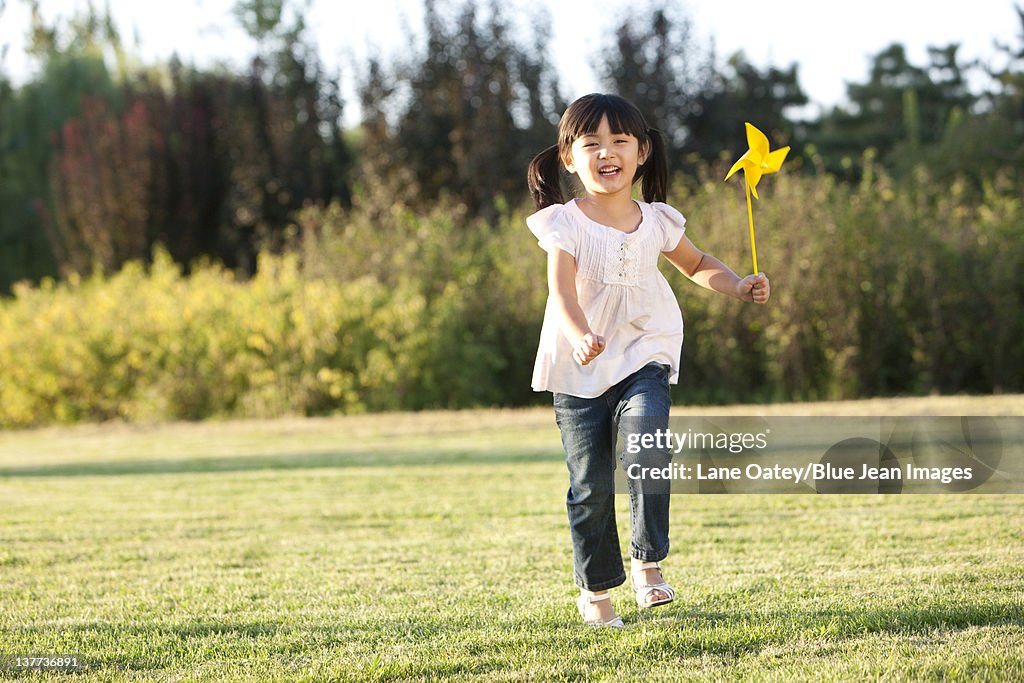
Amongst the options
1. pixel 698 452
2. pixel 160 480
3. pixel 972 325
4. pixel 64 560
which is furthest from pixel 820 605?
pixel 972 325

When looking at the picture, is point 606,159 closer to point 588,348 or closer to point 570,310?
point 570,310

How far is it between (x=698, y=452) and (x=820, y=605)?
596 millimetres

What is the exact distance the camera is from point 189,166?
2084 centimetres

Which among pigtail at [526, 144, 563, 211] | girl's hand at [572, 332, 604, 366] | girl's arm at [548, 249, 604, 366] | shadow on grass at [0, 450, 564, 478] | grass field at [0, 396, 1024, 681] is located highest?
pigtail at [526, 144, 563, 211]

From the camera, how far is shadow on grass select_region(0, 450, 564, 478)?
8914mm

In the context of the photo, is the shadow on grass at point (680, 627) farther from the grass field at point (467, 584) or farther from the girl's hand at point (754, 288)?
the girl's hand at point (754, 288)

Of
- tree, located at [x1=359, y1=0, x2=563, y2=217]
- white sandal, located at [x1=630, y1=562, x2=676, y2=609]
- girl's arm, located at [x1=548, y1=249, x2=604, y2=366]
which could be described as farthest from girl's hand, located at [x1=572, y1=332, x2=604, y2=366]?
tree, located at [x1=359, y1=0, x2=563, y2=217]

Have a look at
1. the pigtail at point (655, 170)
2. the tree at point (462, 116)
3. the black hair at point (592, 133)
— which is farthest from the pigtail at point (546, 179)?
the tree at point (462, 116)

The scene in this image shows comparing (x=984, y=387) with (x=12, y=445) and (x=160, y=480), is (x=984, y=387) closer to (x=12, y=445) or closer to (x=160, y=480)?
(x=160, y=480)

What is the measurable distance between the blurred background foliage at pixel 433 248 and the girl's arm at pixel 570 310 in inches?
383

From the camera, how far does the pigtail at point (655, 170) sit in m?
3.88

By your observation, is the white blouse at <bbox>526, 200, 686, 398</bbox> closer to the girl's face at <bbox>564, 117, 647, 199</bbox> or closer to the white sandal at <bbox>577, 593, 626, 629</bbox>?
the girl's face at <bbox>564, 117, 647, 199</bbox>

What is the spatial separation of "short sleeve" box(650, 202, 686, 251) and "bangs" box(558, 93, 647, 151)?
24cm

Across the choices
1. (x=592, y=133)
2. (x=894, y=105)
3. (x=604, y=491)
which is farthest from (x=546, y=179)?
(x=894, y=105)
